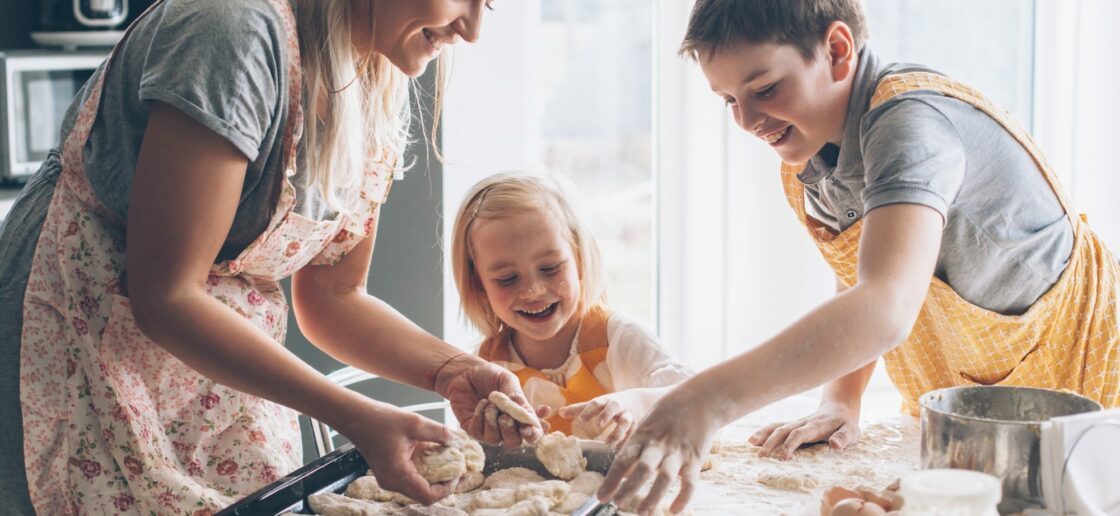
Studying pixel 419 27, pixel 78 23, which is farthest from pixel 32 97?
pixel 419 27

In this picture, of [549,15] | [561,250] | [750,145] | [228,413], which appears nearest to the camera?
[228,413]

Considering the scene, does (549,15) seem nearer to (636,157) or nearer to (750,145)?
(636,157)

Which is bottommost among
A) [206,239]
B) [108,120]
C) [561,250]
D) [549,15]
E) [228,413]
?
[228,413]

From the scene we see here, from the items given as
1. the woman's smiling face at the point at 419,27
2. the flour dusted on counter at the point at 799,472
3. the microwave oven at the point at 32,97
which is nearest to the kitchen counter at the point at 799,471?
the flour dusted on counter at the point at 799,472

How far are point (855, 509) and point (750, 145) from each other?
251 centimetres

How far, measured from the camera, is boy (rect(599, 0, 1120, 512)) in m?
1.16

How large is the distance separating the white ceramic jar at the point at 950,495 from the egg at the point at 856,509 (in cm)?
12

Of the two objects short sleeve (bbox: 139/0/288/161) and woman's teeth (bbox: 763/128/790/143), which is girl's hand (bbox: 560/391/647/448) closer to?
woman's teeth (bbox: 763/128/790/143)

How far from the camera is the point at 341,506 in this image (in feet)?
3.47

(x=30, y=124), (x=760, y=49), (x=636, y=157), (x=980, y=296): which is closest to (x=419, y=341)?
(x=760, y=49)

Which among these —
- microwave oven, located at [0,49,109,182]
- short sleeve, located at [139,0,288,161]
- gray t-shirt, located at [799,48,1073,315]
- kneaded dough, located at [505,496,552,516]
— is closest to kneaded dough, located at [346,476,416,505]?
kneaded dough, located at [505,496,552,516]

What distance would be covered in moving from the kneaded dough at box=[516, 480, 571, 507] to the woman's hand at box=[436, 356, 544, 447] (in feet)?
0.26

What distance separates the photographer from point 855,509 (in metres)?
0.93

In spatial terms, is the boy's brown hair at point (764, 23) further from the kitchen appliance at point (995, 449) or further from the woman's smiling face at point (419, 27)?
the kitchen appliance at point (995, 449)
